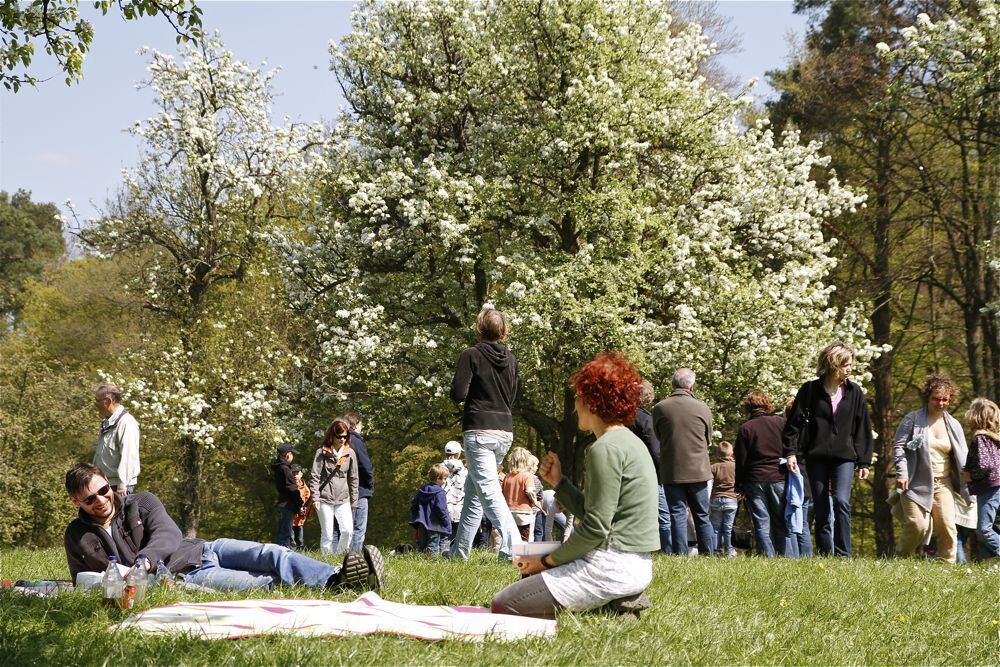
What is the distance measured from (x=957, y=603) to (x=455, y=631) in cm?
392

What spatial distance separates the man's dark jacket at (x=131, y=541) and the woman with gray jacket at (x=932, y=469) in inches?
296

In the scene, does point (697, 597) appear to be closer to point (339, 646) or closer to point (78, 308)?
point (339, 646)

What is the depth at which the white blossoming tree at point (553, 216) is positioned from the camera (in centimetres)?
1941

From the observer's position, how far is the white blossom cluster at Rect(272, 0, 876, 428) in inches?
764

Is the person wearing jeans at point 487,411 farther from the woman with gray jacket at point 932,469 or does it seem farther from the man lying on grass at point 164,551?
the woman with gray jacket at point 932,469

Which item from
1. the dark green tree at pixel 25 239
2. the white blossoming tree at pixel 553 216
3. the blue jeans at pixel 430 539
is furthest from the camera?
the dark green tree at pixel 25 239

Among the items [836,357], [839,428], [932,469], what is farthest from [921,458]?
[836,357]

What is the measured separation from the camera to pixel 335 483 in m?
12.2

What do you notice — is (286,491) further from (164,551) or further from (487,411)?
(164,551)

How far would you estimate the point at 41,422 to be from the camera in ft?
107

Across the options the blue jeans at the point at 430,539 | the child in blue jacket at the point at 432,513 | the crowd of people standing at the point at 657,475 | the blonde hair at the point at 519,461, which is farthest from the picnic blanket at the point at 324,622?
the child in blue jacket at the point at 432,513

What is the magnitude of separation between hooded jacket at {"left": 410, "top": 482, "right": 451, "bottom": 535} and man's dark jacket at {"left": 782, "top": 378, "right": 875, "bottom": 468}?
245 inches

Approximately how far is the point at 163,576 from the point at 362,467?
21.8 feet

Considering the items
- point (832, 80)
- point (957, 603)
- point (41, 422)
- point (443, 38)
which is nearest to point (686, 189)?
point (443, 38)
